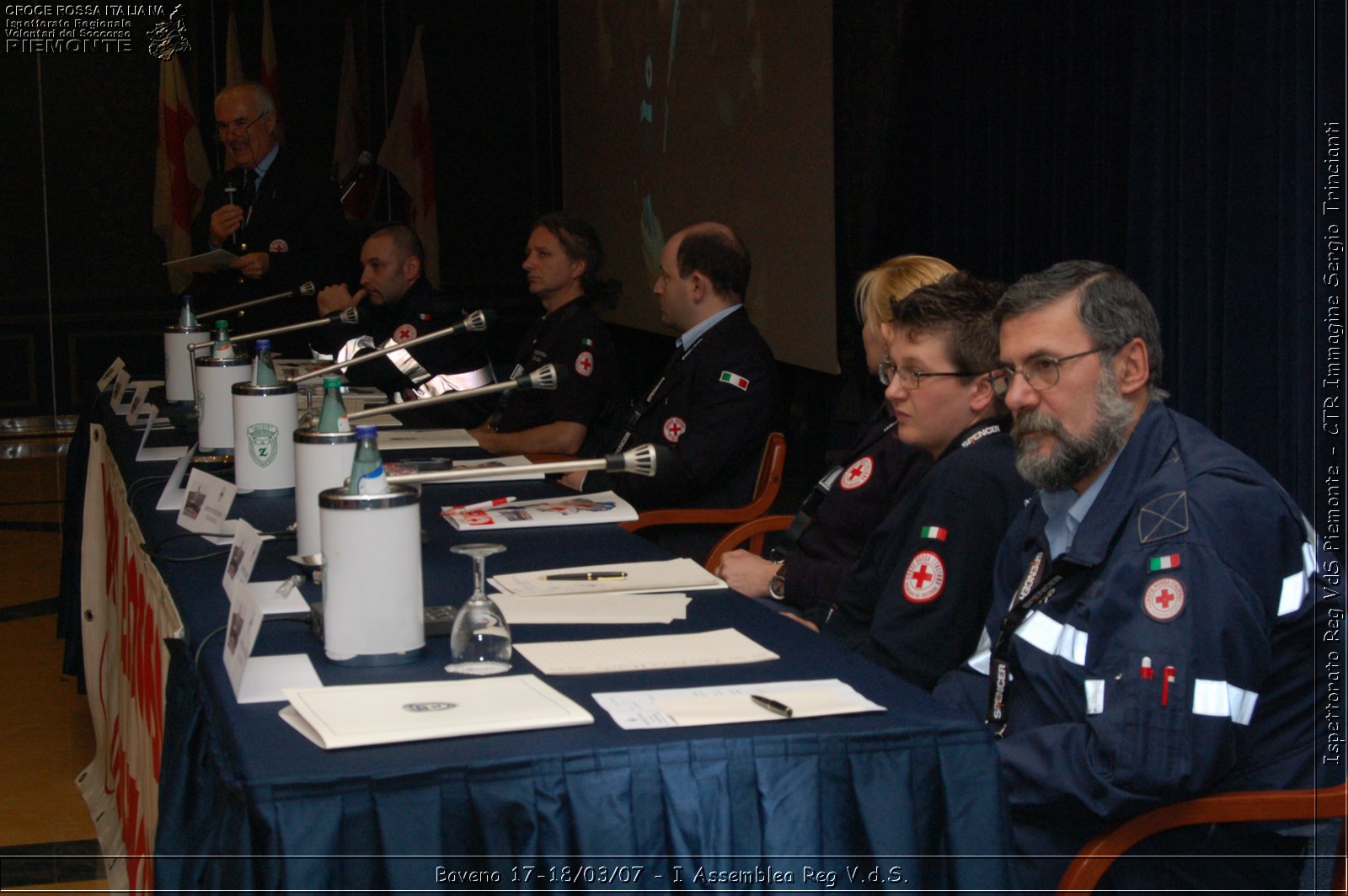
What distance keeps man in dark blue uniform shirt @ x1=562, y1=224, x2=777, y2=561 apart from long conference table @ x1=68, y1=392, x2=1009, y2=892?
1.70 meters

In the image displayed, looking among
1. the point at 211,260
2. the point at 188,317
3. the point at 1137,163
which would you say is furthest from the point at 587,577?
the point at 211,260

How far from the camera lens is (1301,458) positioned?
2.81 meters

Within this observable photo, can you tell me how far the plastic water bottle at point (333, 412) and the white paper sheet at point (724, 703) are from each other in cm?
82

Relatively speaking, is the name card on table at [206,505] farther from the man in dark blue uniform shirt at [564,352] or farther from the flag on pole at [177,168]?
the flag on pole at [177,168]

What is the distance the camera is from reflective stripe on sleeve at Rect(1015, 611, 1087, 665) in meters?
1.73

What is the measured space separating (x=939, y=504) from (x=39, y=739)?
254cm

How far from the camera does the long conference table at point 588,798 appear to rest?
1264 millimetres

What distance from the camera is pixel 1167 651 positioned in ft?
5.22

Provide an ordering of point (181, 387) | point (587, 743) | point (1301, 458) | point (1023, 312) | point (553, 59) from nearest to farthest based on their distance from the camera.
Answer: point (587, 743) → point (1023, 312) → point (1301, 458) → point (181, 387) → point (553, 59)

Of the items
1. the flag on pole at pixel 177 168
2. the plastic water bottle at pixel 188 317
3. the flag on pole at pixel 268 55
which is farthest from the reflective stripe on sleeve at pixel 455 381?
the flag on pole at pixel 268 55

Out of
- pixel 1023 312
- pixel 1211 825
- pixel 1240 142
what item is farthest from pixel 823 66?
pixel 1211 825

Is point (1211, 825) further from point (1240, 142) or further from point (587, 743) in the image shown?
point (1240, 142)

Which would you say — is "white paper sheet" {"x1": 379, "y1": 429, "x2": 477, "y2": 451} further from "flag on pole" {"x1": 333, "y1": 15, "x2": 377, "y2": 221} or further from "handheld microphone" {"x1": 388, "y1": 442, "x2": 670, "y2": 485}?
"flag on pole" {"x1": 333, "y1": 15, "x2": 377, "y2": 221}

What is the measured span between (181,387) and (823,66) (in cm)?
244
